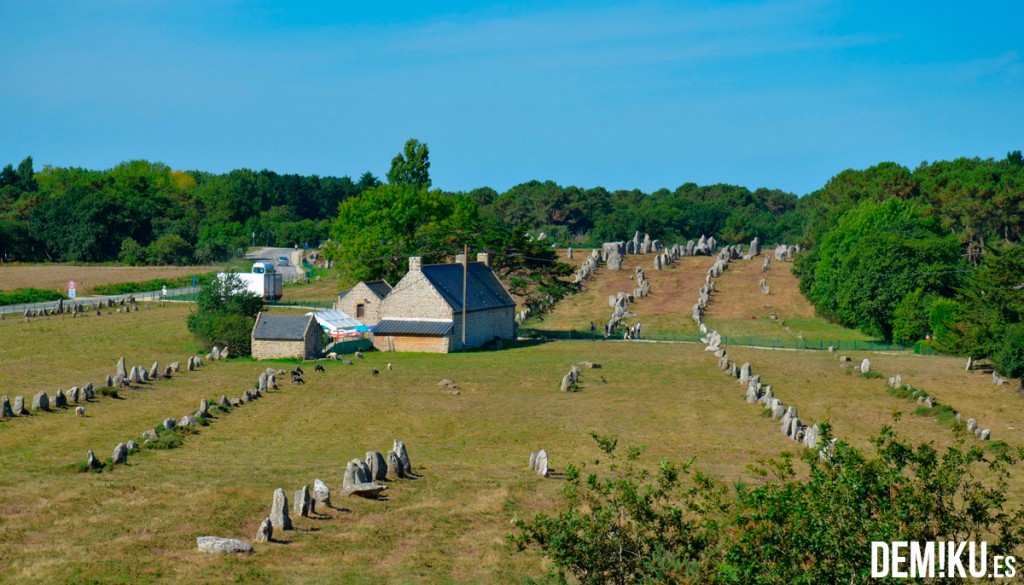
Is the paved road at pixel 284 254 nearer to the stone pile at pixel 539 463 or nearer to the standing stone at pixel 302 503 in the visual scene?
the stone pile at pixel 539 463

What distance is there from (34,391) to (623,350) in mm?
32951

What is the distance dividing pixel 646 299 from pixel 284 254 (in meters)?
62.2

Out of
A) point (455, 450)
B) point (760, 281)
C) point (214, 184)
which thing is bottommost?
point (455, 450)

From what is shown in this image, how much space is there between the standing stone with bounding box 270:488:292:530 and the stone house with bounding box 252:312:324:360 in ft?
Answer: 112

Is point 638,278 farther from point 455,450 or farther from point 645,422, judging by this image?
point 455,450

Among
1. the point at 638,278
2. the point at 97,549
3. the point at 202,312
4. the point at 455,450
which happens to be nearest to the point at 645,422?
the point at 455,450

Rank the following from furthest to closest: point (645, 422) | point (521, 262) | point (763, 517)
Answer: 1. point (521, 262)
2. point (645, 422)
3. point (763, 517)

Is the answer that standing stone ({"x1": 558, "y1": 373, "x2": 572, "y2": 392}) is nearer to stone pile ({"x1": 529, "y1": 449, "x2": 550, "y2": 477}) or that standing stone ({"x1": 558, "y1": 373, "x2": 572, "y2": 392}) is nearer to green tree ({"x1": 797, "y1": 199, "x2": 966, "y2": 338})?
stone pile ({"x1": 529, "y1": 449, "x2": 550, "y2": 477})

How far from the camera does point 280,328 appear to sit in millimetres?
60062

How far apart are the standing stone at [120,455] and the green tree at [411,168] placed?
6994 cm

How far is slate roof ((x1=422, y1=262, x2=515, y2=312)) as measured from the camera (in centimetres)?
6544

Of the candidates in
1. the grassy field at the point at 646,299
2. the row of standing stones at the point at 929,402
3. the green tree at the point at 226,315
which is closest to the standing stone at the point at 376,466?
the row of standing stones at the point at 929,402

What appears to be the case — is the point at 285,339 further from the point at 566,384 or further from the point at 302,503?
the point at 302,503

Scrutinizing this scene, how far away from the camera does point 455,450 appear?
37.7 meters
